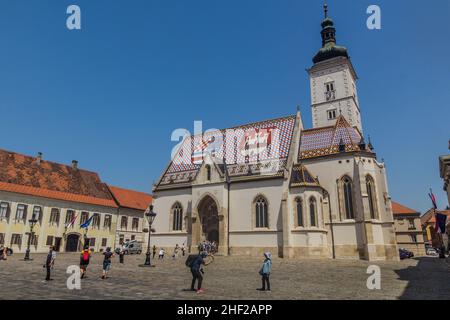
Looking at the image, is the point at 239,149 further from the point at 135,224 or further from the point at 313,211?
the point at 135,224

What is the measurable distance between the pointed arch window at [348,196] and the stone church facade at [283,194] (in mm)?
107

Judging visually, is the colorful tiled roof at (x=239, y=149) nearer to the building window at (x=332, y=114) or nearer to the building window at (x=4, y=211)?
the building window at (x=332, y=114)

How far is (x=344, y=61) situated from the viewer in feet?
156

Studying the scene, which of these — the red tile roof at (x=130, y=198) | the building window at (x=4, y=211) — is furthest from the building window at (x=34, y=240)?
the red tile roof at (x=130, y=198)

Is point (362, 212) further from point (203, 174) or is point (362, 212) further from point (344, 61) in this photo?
point (344, 61)

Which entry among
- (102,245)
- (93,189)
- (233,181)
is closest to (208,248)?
(233,181)

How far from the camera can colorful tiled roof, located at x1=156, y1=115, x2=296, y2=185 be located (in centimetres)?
3825

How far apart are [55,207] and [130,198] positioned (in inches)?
617

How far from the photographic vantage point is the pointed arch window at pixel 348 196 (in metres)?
34.1

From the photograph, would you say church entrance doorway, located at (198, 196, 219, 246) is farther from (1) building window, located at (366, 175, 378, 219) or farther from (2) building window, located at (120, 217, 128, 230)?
(2) building window, located at (120, 217, 128, 230)

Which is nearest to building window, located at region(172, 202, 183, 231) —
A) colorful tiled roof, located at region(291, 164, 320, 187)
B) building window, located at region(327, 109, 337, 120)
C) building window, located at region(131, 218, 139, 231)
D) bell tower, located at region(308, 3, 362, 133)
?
colorful tiled roof, located at region(291, 164, 320, 187)

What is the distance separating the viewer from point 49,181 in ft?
150

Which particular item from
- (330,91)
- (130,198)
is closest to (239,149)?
(330,91)
